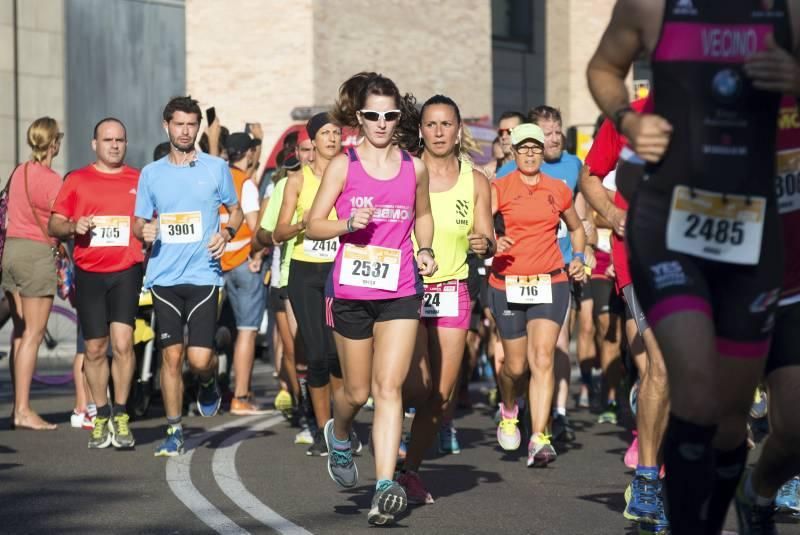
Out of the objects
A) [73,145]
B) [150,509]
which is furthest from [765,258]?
[73,145]

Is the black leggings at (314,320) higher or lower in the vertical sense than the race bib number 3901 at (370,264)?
lower

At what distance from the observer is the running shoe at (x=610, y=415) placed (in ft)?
44.2

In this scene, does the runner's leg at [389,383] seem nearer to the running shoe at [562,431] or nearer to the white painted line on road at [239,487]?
the white painted line on road at [239,487]

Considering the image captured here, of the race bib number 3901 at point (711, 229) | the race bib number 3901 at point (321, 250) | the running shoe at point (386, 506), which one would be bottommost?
the running shoe at point (386, 506)

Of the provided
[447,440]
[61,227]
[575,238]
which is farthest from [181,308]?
[575,238]

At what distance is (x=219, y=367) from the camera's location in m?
14.7

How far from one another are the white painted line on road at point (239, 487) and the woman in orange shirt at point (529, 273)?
5.70ft

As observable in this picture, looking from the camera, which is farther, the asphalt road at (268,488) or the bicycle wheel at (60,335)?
the bicycle wheel at (60,335)

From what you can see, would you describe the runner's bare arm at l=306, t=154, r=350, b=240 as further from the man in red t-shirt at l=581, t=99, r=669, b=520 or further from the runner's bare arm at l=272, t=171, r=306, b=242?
the runner's bare arm at l=272, t=171, r=306, b=242

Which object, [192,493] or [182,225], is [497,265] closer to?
[182,225]

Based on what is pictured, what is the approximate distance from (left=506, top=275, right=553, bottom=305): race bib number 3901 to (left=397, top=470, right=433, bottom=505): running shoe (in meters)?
2.45

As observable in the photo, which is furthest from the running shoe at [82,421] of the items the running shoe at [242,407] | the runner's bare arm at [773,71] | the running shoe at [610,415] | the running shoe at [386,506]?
the runner's bare arm at [773,71]

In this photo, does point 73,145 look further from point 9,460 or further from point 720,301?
point 720,301

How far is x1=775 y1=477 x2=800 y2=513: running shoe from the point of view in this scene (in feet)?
27.3
